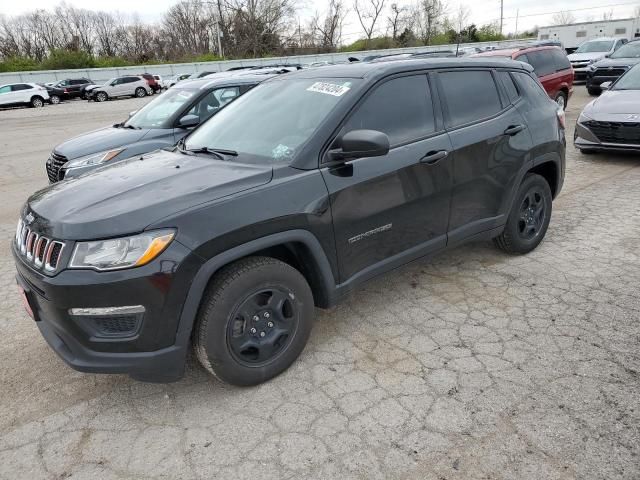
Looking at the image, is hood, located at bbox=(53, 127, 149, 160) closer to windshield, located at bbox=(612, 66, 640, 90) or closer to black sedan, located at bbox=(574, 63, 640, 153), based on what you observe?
black sedan, located at bbox=(574, 63, 640, 153)

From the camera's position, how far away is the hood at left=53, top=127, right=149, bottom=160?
630cm

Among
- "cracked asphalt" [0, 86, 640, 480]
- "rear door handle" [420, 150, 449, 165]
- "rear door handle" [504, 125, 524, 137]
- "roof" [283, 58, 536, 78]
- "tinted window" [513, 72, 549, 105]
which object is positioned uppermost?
"roof" [283, 58, 536, 78]

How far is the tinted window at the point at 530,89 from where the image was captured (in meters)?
4.27

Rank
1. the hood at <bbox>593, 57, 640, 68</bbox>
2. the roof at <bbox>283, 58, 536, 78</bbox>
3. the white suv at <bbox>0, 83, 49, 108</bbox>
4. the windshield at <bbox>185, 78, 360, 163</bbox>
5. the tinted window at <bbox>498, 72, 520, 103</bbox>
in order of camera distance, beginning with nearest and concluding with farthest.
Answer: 1. the windshield at <bbox>185, 78, 360, 163</bbox>
2. the roof at <bbox>283, 58, 536, 78</bbox>
3. the tinted window at <bbox>498, 72, 520, 103</bbox>
4. the hood at <bbox>593, 57, 640, 68</bbox>
5. the white suv at <bbox>0, 83, 49, 108</bbox>

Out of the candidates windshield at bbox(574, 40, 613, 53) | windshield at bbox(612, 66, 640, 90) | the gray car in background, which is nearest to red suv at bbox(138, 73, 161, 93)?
windshield at bbox(574, 40, 613, 53)

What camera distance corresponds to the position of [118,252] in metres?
2.34

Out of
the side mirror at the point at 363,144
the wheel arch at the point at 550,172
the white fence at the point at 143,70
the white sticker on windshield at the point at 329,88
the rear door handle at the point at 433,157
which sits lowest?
the wheel arch at the point at 550,172

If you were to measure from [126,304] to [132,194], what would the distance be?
0.63 meters

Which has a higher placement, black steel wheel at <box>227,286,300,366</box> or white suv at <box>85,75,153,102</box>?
white suv at <box>85,75,153,102</box>

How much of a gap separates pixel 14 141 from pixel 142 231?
47.9ft

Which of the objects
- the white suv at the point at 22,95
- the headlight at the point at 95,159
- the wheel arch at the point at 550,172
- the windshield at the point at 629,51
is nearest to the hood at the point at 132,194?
the wheel arch at the point at 550,172

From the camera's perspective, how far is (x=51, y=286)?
92.1 inches

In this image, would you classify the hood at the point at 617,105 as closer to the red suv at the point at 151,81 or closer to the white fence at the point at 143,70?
the red suv at the point at 151,81

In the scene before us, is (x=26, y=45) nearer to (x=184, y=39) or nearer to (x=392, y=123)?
(x=184, y=39)
